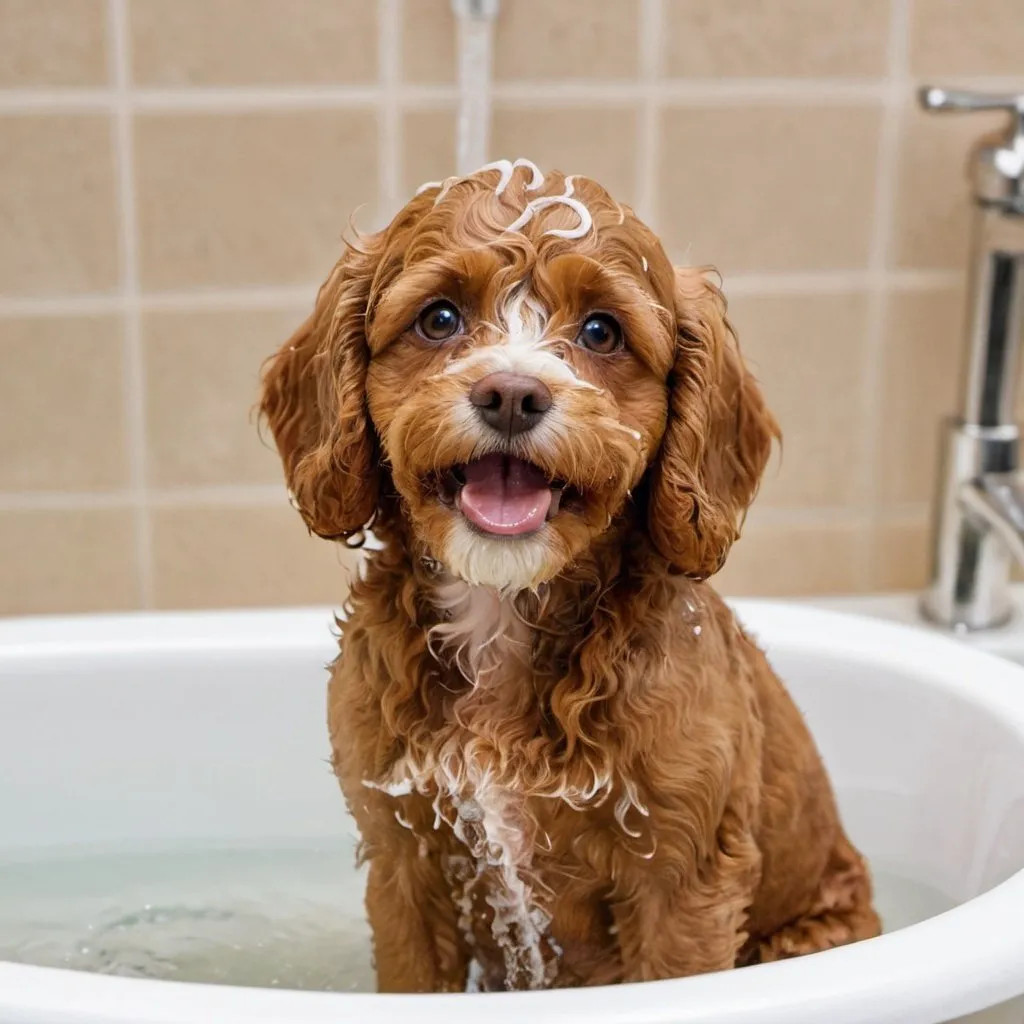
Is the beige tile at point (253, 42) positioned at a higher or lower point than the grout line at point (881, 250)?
higher

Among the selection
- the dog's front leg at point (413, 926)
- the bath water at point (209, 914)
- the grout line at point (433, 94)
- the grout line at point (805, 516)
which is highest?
the grout line at point (433, 94)

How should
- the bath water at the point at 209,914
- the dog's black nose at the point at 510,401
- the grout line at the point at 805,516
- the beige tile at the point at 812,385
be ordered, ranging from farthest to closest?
the grout line at the point at 805,516, the beige tile at the point at 812,385, the bath water at the point at 209,914, the dog's black nose at the point at 510,401

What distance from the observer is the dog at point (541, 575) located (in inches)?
50.7

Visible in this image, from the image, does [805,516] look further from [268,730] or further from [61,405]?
[61,405]

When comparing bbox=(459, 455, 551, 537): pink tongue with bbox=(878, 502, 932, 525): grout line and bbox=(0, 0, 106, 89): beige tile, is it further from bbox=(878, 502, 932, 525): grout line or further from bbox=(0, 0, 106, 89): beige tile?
bbox=(878, 502, 932, 525): grout line

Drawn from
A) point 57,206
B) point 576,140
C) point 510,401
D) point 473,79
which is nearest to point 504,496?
point 510,401

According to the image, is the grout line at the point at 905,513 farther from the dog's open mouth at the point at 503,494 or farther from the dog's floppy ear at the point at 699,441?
the dog's open mouth at the point at 503,494

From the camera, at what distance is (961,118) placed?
7.83 feet

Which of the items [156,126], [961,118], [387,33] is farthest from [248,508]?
[961,118]

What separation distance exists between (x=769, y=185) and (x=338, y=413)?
1.23 m

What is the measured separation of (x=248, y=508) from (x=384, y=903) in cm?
103

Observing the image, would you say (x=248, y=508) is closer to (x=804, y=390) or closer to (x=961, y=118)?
(x=804, y=390)

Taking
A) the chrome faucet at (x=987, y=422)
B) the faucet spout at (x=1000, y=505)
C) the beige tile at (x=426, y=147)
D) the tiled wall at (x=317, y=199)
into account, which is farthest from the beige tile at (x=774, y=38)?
the faucet spout at (x=1000, y=505)

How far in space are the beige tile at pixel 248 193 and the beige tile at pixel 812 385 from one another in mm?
651
